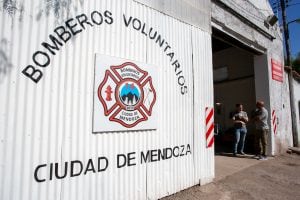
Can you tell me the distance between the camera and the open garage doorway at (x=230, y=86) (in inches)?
423

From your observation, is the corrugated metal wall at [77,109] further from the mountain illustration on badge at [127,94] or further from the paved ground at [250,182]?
the paved ground at [250,182]

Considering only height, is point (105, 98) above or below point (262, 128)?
above

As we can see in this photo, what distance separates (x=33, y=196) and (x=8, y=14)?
2208 mm

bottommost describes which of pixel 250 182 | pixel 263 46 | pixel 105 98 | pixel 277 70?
pixel 250 182

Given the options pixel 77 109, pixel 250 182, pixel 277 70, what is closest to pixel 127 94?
pixel 77 109

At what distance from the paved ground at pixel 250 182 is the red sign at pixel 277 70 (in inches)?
121

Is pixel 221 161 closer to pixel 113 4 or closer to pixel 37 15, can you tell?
pixel 113 4

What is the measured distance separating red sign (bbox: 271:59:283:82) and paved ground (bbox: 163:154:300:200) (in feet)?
10.1

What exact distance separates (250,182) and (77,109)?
4284mm

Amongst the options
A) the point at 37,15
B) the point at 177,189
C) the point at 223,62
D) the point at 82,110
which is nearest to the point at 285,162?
the point at 177,189

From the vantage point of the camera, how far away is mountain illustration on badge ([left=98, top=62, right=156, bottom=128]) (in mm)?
3676

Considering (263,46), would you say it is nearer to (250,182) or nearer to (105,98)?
(250,182)

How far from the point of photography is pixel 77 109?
334cm

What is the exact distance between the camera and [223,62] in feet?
39.1
